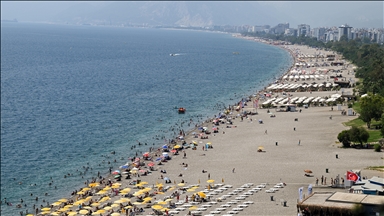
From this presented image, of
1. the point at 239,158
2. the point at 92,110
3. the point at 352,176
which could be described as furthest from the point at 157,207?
the point at 92,110

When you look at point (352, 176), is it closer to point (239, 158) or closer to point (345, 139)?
point (345, 139)

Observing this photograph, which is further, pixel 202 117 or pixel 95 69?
pixel 95 69

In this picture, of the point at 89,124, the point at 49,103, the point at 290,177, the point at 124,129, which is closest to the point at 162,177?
the point at 290,177

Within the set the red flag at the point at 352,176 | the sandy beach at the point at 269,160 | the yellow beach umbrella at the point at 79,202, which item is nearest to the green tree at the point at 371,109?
the sandy beach at the point at 269,160

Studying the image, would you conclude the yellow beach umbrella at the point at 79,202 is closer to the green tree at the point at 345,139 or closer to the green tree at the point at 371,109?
the green tree at the point at 345,139

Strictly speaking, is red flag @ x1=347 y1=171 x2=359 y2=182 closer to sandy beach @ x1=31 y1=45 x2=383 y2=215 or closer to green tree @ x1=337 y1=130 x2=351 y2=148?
sandy beach @ x1=31 y1=45 x2=383 y2=215

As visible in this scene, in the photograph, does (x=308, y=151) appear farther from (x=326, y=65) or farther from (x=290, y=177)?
(x=326, y=65)

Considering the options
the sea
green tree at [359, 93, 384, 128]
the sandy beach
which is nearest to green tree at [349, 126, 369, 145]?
the sandy beach
